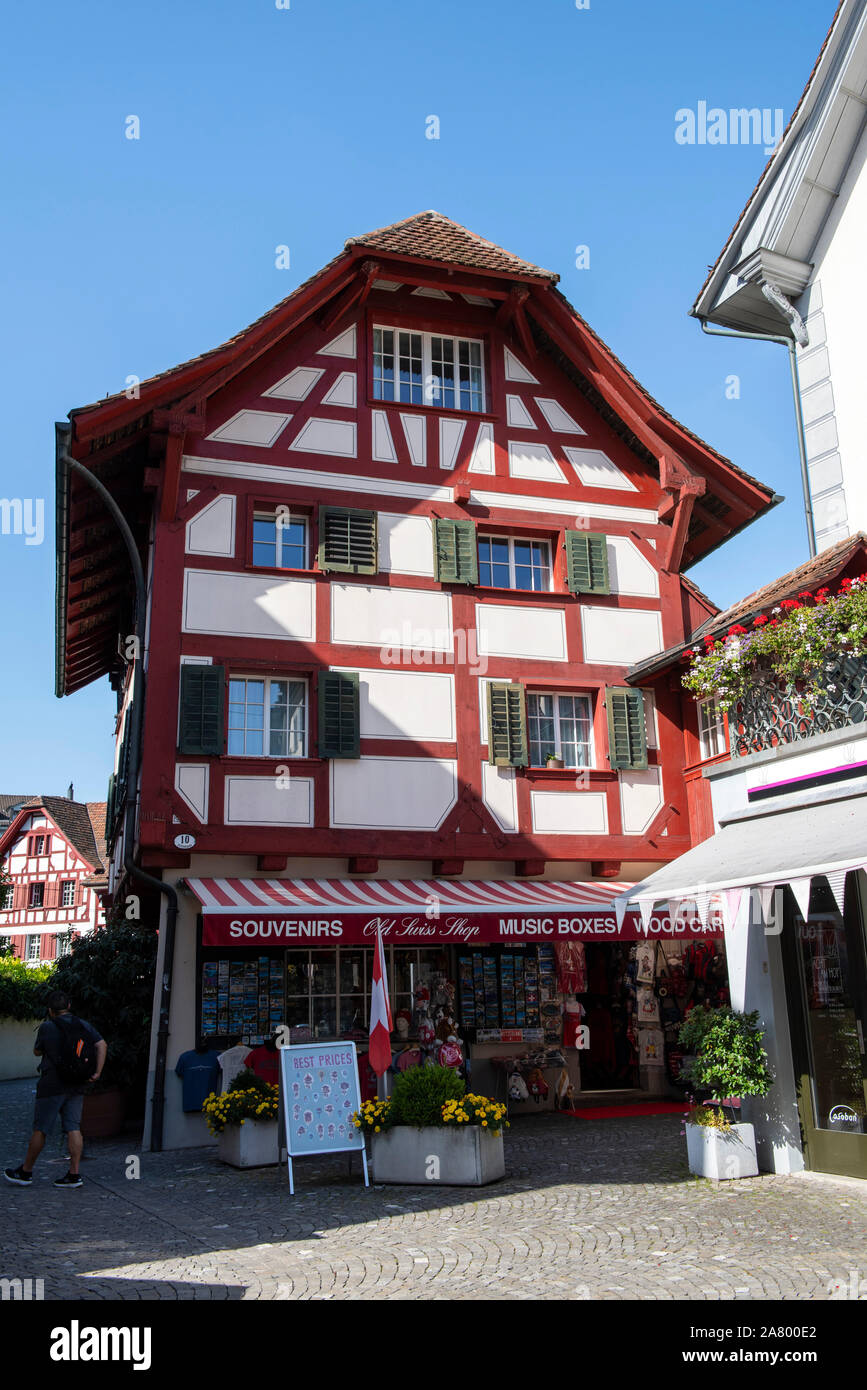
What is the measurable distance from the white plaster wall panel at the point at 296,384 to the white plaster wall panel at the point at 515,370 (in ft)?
9.71

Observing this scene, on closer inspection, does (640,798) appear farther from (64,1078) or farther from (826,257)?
(64,1078)

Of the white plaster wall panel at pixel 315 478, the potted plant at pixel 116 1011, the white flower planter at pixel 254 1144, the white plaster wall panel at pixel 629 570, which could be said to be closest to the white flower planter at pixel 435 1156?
the white flower planter at pixel 254 1144

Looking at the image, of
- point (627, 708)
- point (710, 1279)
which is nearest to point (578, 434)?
point (627, 708)

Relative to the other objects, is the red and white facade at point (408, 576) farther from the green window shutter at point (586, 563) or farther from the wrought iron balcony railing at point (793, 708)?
the wrought iron balcony railing at point (793, 708)

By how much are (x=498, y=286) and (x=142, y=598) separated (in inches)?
282

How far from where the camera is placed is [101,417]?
48.5 feet

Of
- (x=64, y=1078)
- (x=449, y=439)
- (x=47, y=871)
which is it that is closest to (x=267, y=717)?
(x=449, y=439)

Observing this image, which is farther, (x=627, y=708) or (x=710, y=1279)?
(x=627, y=708)

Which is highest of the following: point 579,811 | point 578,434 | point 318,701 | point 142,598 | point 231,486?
point 578,434

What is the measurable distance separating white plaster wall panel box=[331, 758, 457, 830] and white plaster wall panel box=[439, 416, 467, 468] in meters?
4.49

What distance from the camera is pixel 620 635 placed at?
17.6 meters

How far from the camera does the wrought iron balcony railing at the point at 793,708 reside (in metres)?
9.60

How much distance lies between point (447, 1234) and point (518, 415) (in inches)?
502

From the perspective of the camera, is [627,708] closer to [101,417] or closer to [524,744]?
[524,744]
